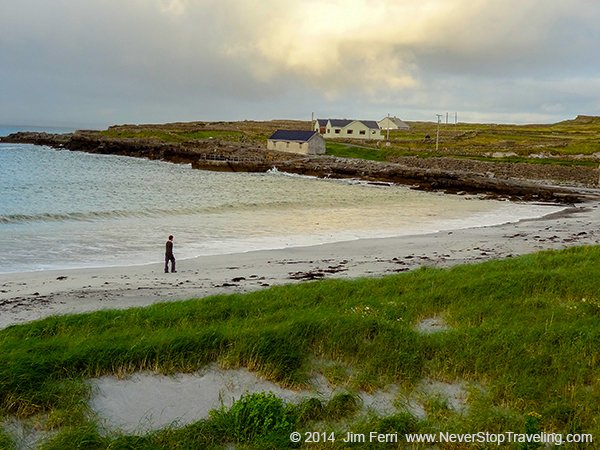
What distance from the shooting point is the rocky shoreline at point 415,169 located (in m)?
53.3

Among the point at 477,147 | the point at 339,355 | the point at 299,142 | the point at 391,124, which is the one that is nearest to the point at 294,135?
the point at 299,142

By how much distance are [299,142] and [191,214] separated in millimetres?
54856

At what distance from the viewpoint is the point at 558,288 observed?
1142 cm

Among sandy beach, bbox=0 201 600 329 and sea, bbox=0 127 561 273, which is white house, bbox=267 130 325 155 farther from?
sandy beach, bbox=0 201 600 329

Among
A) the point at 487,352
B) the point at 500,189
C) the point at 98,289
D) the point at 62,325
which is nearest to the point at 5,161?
the point at 500,189

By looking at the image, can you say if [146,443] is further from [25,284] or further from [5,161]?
[5,161]

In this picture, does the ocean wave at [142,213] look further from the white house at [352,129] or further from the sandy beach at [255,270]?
the white house at [352,129]

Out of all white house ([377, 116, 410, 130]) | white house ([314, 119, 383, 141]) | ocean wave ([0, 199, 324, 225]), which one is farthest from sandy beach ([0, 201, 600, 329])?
white house ([377, 116, 410, 130])

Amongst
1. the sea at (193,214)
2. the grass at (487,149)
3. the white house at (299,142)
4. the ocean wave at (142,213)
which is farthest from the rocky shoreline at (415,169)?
the ocean wave at (142,213)

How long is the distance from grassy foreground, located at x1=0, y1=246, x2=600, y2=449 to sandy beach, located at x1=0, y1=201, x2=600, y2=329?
3.16 m

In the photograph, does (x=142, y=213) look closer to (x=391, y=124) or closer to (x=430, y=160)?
(x=430, y=160)

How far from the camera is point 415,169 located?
68.1m

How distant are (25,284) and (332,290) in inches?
392

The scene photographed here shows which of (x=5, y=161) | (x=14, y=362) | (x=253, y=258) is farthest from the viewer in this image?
(x=5, y=161)
